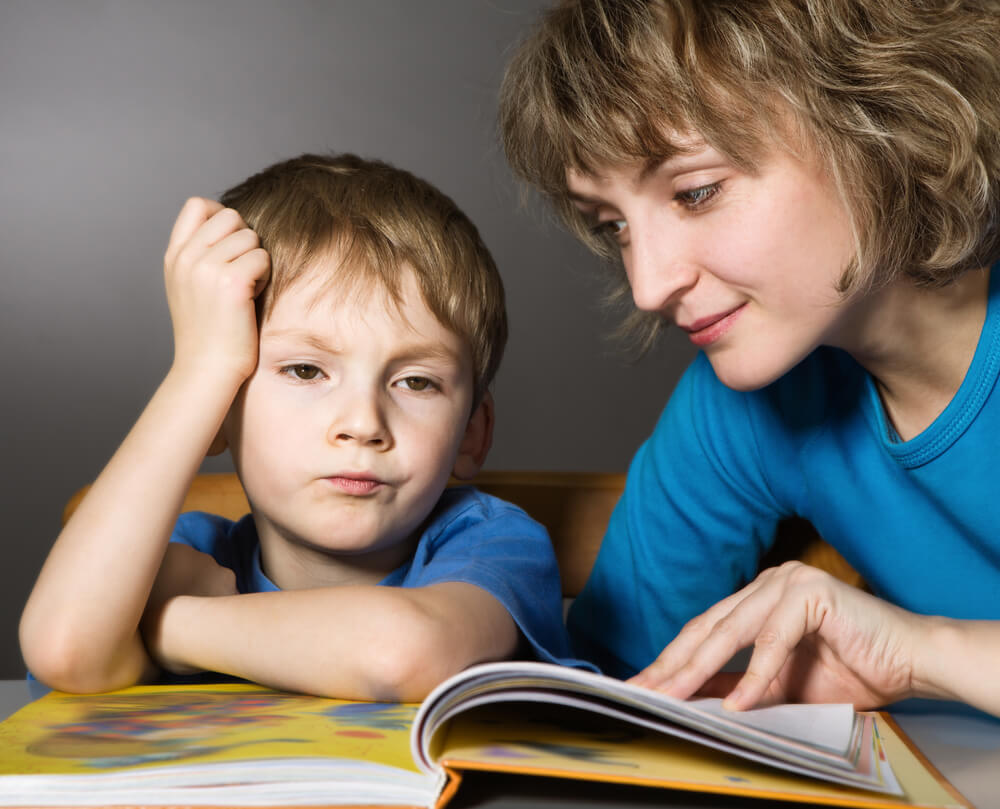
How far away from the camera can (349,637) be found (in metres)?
0.72

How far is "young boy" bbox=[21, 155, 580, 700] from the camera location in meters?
0.76

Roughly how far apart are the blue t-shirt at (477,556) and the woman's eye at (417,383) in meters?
0.14

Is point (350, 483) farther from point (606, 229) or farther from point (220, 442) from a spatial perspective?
point (606, 229)

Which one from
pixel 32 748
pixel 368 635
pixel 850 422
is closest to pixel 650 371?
pixel 850 422

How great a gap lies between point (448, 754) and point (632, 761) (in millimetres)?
102

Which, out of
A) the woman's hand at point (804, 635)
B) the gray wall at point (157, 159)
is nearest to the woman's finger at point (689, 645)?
the woman's hand at point (804, 635)

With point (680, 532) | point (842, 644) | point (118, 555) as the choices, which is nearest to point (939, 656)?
point (842, 644)

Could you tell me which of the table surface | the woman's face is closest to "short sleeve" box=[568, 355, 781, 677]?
the woman's face

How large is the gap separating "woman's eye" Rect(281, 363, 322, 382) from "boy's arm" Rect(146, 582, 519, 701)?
222mm

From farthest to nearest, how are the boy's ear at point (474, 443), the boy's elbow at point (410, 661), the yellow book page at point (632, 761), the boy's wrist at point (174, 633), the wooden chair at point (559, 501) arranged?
the wooden chair at point (559, 501)
the boy's ear at point (474, 443)
the boy's wrist at point (174, 633)
the boy's elbow at point (410, 661)
the yellow book page at point (632, 761)

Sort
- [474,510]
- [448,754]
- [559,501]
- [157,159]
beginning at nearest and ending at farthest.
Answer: [448,754] < [474,510] < [559,501] < [157,159]

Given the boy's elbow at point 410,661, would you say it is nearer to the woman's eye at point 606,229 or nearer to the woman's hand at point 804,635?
the woman's hand at point 804,635

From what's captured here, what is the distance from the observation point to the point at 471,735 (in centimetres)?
60

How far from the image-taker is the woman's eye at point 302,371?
3.09 ft
